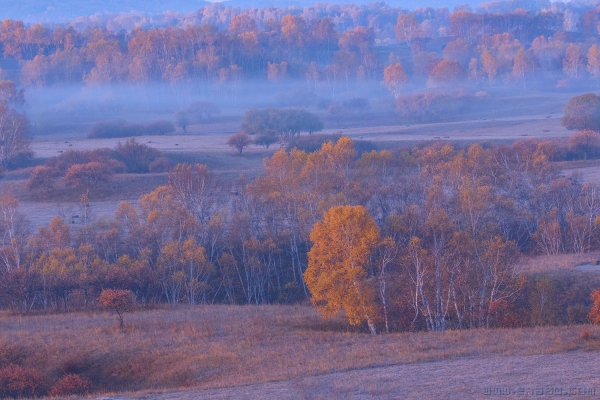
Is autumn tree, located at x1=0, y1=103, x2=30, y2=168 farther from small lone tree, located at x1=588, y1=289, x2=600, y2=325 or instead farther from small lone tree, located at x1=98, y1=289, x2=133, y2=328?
small lone tree, located at x1=588, y1=289, x2=600, y2=325

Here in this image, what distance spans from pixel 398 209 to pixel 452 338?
1874 cm

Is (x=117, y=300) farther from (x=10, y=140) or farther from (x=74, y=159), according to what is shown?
(x=10, y=140)

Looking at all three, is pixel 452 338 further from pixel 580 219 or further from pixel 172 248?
pixel 580 219

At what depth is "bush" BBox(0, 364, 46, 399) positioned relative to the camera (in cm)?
1570

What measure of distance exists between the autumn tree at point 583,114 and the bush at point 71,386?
5927 cm

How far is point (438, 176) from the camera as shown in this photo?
38.6 meters

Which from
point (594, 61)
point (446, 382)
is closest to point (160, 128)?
point (446, 382)

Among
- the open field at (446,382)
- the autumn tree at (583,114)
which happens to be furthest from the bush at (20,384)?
the autumn tree at (583,114)

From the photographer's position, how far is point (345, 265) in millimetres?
21266

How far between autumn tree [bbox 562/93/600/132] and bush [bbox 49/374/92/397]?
59.3 m

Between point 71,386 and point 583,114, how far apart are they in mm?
60947

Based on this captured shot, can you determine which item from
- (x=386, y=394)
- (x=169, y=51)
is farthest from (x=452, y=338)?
(x=169, y=51)

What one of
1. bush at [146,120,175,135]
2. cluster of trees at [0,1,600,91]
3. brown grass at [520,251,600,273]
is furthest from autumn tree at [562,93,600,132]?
bush at [146,120,175,135]

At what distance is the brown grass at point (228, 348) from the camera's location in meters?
15.2
